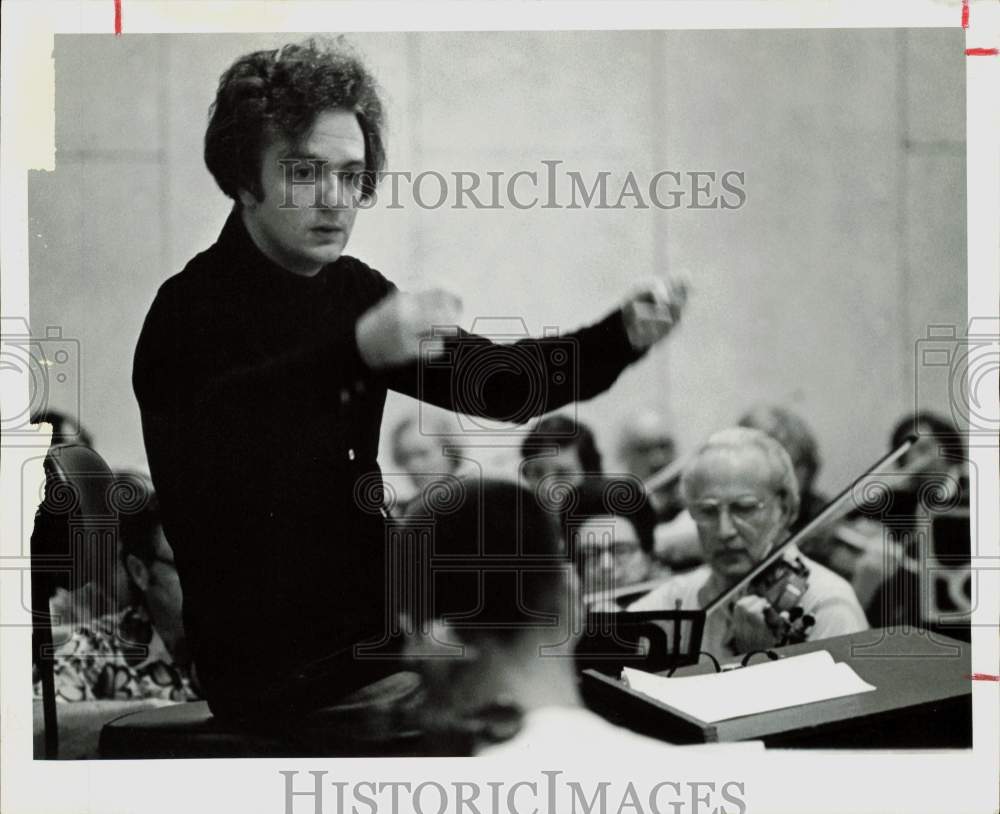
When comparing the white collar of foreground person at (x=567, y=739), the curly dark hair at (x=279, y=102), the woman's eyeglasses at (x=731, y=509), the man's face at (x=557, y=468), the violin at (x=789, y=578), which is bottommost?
the white collar of foreground person at (x=567, y=739)

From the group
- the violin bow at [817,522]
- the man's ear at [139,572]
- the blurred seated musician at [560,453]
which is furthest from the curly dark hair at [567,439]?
the man's ear at [139,572]

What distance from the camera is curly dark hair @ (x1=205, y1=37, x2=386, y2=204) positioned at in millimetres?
3375

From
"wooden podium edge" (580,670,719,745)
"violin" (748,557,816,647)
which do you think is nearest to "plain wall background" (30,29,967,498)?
"violin" (748,557,816,647)

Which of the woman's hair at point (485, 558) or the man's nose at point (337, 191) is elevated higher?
the man's nose at point (337, 191)

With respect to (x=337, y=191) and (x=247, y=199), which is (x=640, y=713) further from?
(x=247, y=199)

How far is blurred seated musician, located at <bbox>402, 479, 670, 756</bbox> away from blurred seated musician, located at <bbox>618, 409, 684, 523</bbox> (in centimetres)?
27

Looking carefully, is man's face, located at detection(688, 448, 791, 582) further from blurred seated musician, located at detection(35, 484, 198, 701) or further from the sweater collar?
blurred seated musician, located at detection(35, 484, 198, 701)

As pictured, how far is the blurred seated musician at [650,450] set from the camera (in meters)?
3.39

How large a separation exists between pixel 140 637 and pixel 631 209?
1.74 metres

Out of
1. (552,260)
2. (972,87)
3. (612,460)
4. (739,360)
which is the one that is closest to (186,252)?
(552,260)

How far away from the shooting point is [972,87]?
3.40 m

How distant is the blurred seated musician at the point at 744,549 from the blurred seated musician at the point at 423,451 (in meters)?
0.62

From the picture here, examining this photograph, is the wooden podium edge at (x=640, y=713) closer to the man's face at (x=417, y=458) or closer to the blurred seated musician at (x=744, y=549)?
the blurred seated musician at (x=744, y=549)

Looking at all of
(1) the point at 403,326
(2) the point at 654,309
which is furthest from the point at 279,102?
(2) the point at 654,309
